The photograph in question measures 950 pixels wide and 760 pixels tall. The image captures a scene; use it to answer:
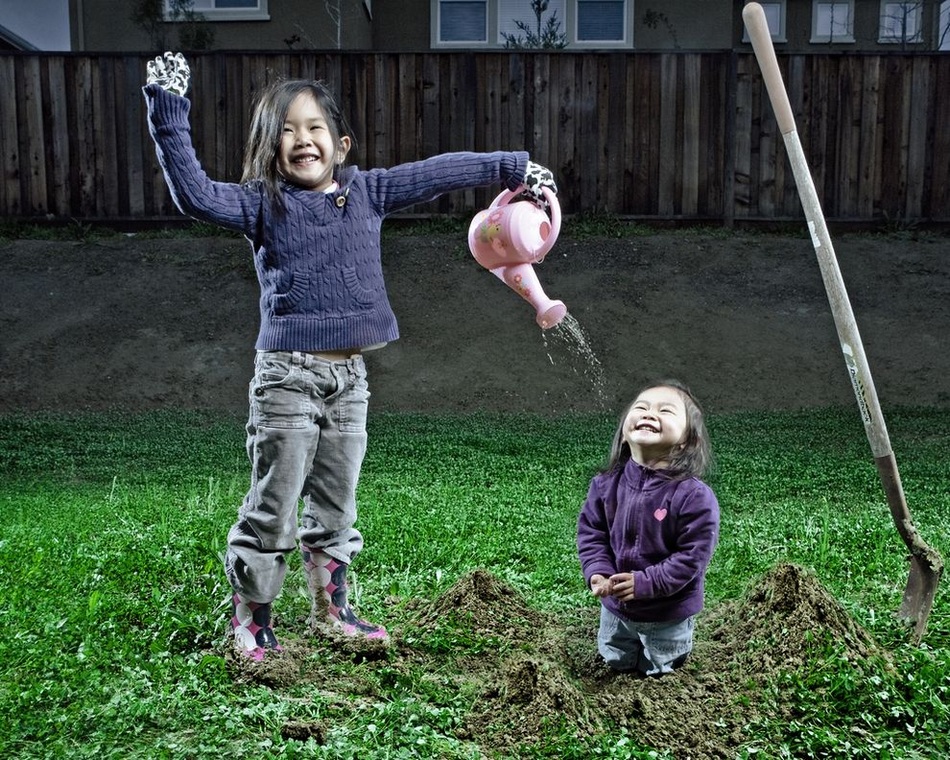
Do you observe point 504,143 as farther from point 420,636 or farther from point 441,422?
point 420,636

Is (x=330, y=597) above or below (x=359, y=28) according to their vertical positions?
below

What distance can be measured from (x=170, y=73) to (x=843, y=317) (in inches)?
80.4

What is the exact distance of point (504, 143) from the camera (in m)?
11.3

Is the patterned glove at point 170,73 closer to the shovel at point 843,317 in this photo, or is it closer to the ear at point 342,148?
the ear at point 342,148

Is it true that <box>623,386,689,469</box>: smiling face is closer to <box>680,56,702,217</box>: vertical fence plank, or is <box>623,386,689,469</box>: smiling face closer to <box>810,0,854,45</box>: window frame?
<box>680,56,702,217</box>: vertical fence plank

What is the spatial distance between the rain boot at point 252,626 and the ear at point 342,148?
1353 millimetres

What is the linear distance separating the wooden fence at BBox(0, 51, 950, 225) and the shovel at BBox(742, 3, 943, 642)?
7873 millimetres

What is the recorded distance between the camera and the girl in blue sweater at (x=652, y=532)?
3.10 meters

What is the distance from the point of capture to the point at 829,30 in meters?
15.8

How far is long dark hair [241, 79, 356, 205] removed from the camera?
3242 millimetres

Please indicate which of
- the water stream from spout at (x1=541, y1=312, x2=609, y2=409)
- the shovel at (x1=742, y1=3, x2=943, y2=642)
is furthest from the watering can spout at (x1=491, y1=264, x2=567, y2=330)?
the water stream from spout at (x1=541, y1=312, x2=609, y2=409)

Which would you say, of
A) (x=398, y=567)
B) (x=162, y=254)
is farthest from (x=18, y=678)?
(x=162, y=254)

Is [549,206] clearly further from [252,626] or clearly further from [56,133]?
[56,133]

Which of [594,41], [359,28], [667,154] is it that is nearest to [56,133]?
[359,28]
